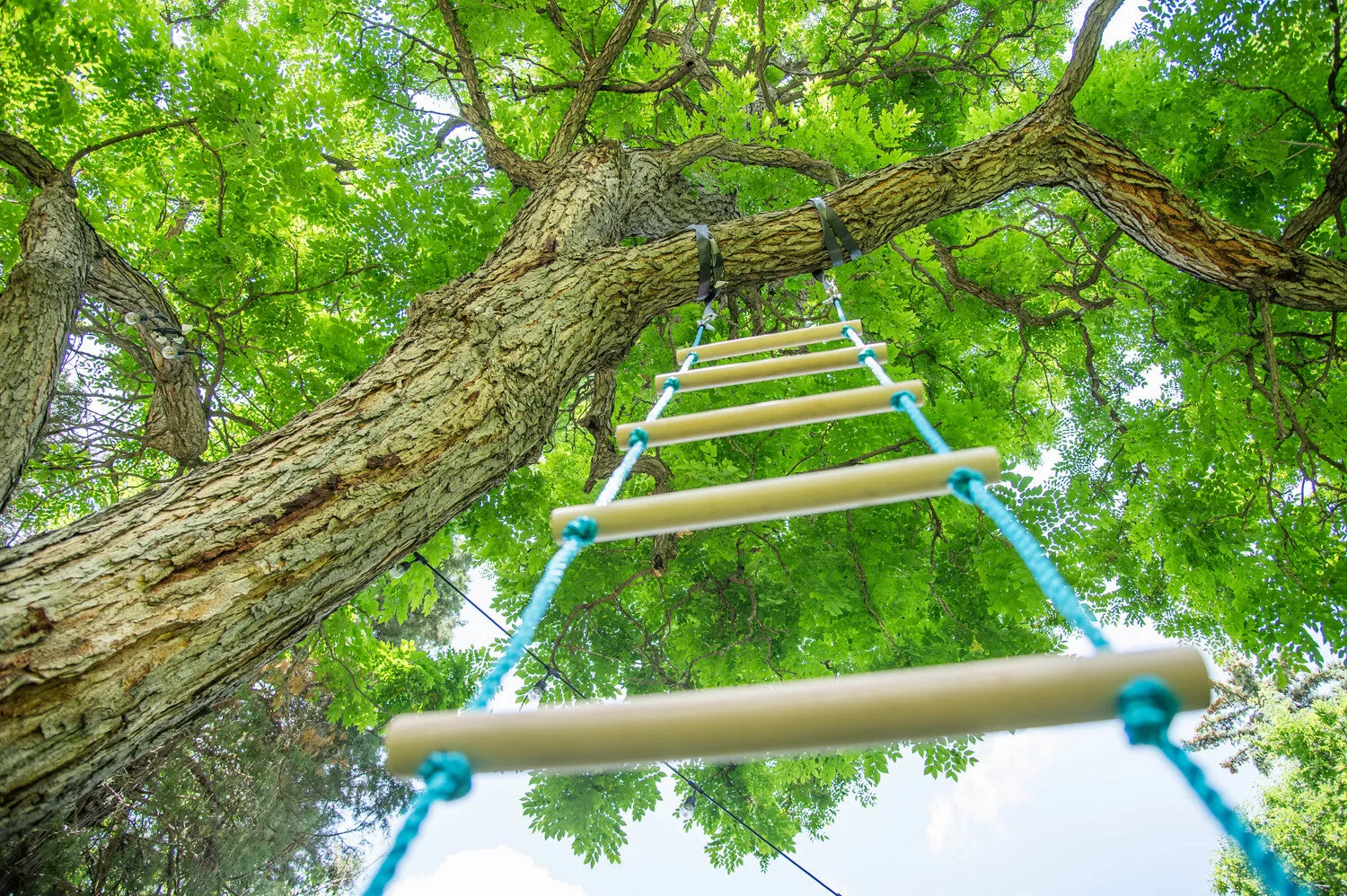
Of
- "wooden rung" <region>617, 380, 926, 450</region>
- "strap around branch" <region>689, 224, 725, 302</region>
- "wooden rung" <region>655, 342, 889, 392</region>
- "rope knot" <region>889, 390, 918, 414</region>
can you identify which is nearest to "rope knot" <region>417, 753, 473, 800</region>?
"wooden rung" <region>617, 380, 926, 450</region>

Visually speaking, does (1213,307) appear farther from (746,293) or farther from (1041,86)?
(746,293)

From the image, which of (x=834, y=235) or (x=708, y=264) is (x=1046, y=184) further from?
(x=708, y=264)

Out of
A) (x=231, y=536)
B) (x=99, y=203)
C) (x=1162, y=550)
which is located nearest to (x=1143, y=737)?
(x=231, y=536)

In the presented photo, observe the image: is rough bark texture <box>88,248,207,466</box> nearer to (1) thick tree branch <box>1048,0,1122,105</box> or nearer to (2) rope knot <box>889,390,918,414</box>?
(2) rope knot <box>889,390,918,414</box>

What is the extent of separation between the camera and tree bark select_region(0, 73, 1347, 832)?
1.24m

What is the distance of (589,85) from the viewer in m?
4.29

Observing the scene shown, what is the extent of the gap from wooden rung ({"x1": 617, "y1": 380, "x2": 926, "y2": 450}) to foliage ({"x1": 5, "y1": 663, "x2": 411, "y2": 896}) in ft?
10.4

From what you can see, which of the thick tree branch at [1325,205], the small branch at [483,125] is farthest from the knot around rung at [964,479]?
the small branch at [483,125]

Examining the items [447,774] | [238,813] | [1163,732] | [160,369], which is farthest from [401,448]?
[238,813]

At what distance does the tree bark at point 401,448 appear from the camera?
1.24 meters

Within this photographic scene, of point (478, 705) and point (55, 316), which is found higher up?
point (55, 316)

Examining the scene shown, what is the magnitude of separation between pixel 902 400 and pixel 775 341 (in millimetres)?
941

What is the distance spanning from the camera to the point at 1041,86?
5738 mm

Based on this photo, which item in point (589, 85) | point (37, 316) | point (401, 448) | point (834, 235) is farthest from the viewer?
point (589, 85)
